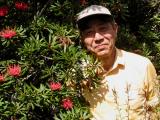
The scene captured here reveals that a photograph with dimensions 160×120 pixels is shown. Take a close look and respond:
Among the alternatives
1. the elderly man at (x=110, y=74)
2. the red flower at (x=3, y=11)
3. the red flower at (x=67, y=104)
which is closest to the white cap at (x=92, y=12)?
the elderly man at (x=110, y=74)

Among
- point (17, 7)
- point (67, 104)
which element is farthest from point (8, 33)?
point (67, 104)

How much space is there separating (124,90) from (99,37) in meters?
0.49

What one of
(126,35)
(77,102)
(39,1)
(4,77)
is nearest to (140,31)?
(126,35)

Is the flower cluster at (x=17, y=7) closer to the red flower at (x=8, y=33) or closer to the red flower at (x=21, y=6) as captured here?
the red flower at (x=21, y=6)

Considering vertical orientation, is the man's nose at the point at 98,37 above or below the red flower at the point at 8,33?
below

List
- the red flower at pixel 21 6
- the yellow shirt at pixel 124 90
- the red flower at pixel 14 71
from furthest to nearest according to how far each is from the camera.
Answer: the red flower at pixel 21 6 → the yellow shirt at pixel 124 90 → the red flower at pixel 14 71

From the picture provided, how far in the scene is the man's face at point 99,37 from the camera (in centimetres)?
417

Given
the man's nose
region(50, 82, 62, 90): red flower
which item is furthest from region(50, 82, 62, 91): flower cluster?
the man's nose

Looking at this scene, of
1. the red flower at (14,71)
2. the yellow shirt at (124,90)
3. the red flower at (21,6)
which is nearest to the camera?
the red flower at (14,71)

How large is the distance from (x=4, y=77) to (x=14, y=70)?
95 mm

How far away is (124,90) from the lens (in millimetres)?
4195

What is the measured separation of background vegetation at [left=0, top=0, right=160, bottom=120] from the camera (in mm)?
3854

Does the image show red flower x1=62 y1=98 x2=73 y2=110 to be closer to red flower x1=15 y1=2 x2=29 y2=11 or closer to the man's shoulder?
the man's shoulder

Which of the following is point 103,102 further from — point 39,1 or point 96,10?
point 39,1
